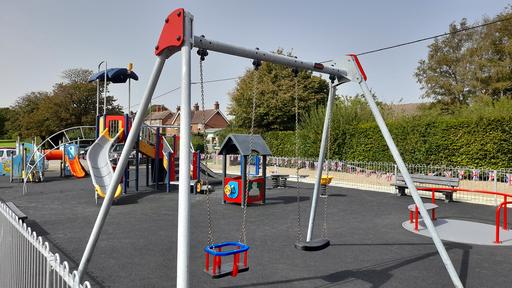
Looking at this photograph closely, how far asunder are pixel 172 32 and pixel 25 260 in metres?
2.72

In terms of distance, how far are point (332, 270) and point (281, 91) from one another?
27.8 metres

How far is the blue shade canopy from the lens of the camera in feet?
52.1

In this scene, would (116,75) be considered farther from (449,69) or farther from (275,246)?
(449,69)

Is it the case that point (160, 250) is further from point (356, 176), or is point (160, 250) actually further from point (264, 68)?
point (264, 68)

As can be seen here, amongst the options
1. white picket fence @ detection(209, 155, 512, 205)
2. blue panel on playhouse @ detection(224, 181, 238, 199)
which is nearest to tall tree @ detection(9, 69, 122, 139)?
white picket fence @ detection(209, 155, 512, 205)

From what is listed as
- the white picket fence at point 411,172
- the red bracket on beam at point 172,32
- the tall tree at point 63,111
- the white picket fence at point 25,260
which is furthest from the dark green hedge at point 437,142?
the tall tree at point 63,111

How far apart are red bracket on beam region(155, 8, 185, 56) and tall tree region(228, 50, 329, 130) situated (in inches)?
1105

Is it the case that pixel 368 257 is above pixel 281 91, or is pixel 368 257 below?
below

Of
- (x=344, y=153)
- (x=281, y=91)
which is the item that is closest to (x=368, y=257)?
(x=344, y=153)

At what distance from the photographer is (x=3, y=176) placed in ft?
67.8

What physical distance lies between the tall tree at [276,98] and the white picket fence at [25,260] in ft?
91.3

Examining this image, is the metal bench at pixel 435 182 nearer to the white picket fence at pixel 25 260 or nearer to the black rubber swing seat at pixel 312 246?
the black rubber swing seat at pixel 312 246

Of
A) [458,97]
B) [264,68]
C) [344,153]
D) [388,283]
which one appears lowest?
[388,283]

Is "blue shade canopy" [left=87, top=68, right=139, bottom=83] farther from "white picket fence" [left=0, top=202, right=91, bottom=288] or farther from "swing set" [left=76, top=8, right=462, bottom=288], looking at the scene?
"swing set" [left=76, top=8, right=462, bottom=288]
